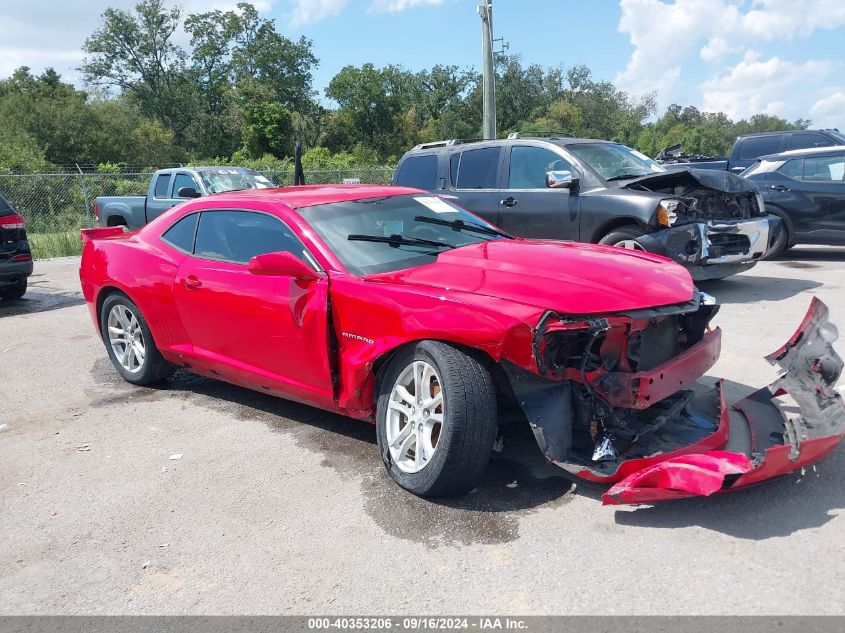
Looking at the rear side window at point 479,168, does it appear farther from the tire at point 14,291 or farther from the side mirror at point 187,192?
the tire at point 14,291

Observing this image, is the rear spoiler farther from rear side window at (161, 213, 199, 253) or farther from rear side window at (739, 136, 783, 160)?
rear side window at (739, 136, 783, 160)

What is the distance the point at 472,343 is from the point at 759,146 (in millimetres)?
13927

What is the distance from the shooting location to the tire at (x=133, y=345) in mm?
5461

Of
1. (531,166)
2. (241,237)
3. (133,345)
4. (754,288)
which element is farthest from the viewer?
(754,288)

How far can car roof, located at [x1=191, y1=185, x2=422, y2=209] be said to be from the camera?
15.3 feet

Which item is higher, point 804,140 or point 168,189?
point 804,140

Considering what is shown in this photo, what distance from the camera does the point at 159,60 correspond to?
66.2 metres

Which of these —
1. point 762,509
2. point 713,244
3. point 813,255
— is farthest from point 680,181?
point 762,509

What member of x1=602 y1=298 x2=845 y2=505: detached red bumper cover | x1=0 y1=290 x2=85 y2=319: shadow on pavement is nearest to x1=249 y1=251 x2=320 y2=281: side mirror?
x1=602 y1=298 x2=845 y2=505: detached red bumper cover

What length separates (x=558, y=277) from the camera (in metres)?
3.68

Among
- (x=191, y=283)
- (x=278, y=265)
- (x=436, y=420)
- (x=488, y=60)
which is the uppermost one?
(x=488, y=60)

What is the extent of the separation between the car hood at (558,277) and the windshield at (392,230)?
0.17 metres

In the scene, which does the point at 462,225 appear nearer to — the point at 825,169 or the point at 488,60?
the point at 825,169

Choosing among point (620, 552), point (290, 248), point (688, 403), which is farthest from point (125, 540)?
point (688, 403)
